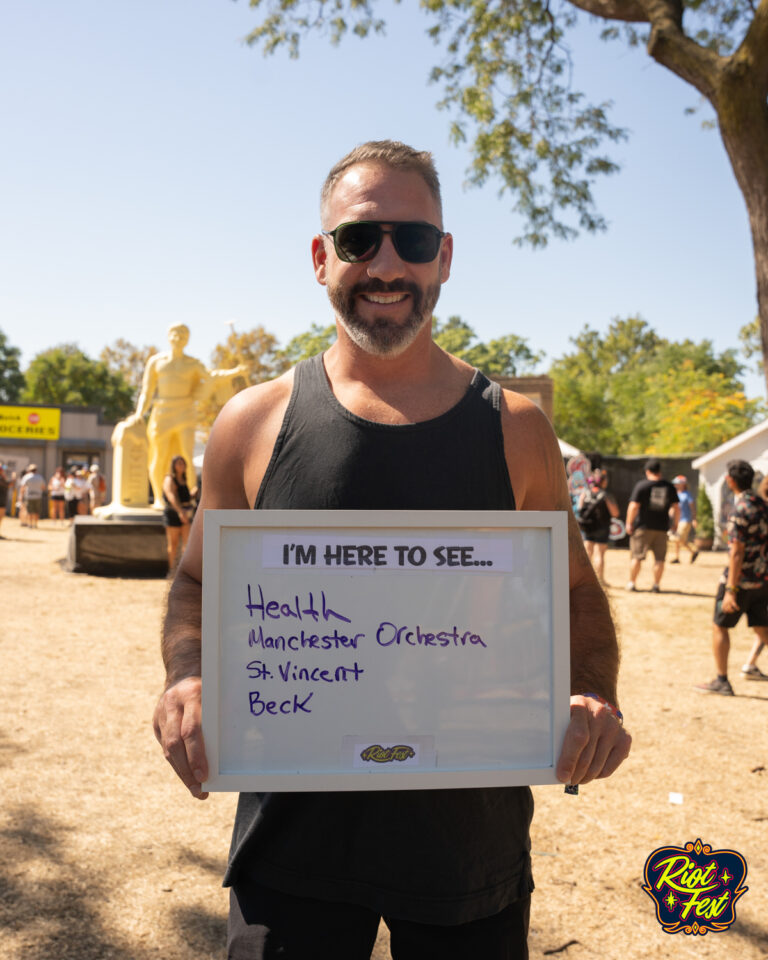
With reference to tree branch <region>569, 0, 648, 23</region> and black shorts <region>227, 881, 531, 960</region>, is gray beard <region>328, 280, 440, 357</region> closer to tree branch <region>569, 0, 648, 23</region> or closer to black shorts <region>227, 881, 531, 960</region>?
black shorts <region>227, 881, 531, 960</region>

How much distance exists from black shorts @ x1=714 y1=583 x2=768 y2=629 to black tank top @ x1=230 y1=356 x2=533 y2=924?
210 inches

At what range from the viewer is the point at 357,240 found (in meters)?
1.58

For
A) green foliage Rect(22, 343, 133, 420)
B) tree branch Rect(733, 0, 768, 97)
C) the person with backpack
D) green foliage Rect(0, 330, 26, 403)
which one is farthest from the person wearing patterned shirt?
green foliage Rect(0, 330, 26, 403)

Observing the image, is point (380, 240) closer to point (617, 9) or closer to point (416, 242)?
point (416, 242)

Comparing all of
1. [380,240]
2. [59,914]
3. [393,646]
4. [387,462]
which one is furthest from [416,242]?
[59,914]

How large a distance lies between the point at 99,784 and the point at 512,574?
3.86 m

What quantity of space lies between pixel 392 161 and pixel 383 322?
315mm

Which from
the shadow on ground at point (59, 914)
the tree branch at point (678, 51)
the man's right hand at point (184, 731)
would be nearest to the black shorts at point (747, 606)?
the shadow on ground at point (59, 914)

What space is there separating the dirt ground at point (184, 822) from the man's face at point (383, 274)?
1036 mm

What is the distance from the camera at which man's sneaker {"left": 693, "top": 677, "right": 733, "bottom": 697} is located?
6.54 meters

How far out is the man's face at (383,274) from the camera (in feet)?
5.15

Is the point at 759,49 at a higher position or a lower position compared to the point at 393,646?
higher

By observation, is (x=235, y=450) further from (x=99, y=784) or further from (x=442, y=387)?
A: (x=99, y=784)

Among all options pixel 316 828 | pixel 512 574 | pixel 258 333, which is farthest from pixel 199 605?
pixel 258 333
